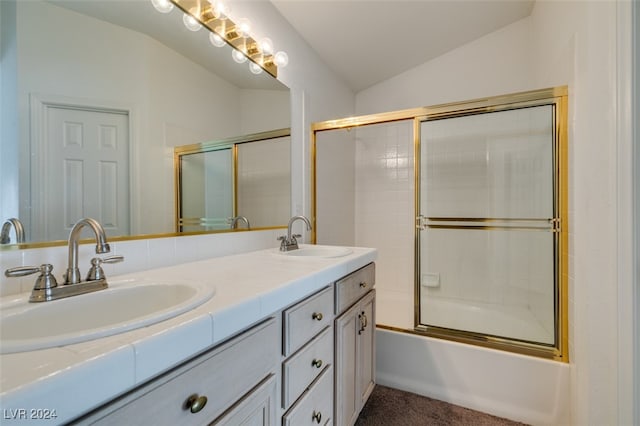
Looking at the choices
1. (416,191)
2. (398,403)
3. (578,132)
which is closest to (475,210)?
(416,191)

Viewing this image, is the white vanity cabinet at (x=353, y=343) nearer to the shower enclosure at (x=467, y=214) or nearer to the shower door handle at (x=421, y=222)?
the shower enclosure at (x=467, y=214)

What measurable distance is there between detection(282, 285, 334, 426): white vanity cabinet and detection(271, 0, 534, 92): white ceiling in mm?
1776

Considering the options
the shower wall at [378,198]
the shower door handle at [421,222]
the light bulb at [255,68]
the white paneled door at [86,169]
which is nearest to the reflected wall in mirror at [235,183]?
the white paneled door at [86,169]

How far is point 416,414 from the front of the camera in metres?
1.54

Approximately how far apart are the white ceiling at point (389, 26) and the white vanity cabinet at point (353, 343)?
5.38ft

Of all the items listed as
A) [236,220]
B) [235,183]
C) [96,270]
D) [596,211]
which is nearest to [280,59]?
[235,183]

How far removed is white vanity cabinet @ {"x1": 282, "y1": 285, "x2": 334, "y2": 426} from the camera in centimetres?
84

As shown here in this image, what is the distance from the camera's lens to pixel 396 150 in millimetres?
2729

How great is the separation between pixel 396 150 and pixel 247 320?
2.40 meters

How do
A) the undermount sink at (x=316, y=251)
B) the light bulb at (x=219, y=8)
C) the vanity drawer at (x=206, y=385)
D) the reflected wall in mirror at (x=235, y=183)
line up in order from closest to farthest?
the vanity drawer at (x=206, y=385) → the reflected wall in mirror at (x=235, y=183) → the light bulb at (x=219, y=8) → the undermount sink at (x=316, y=251)

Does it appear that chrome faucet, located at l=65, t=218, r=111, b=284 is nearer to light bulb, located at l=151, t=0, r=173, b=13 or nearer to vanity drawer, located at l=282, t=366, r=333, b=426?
vanity drawer, located at l=282, t=366, r=333, b=426

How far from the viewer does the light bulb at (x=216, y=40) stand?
1.38 m

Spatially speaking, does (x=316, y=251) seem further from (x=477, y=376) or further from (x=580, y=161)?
(x=580, y=161)

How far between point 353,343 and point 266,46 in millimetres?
1672
